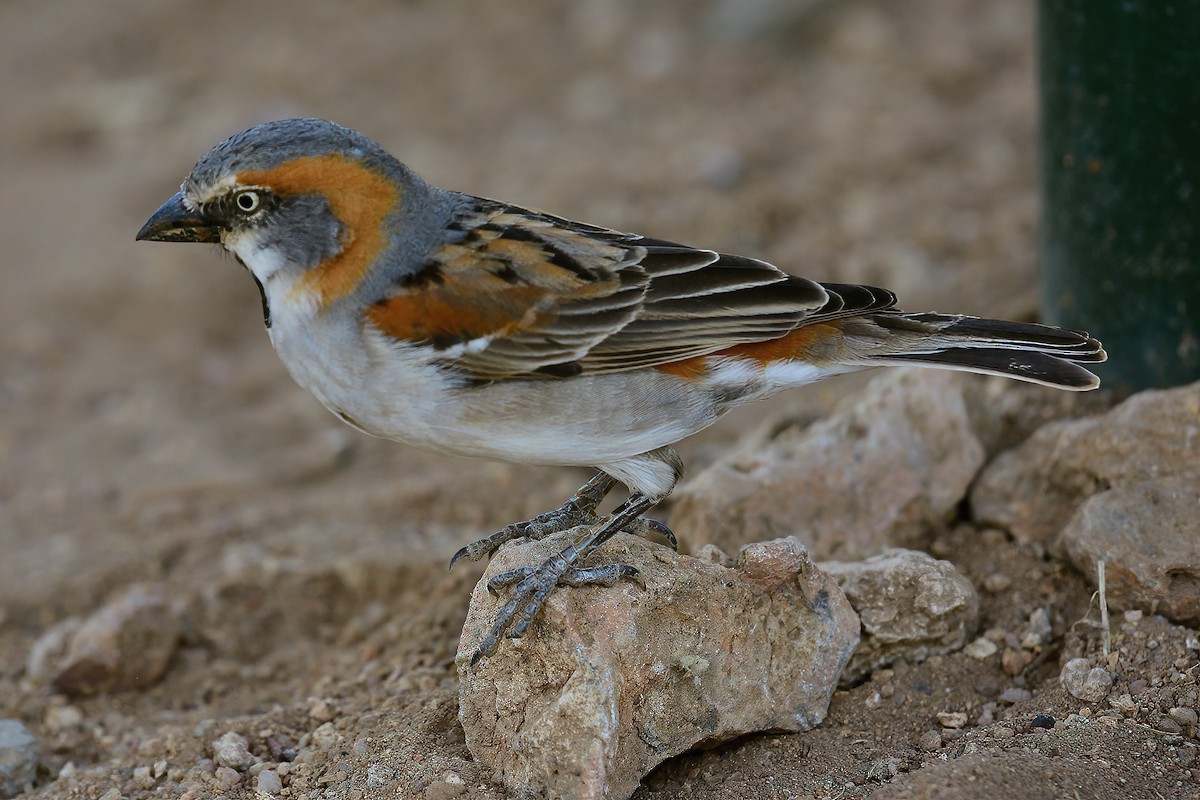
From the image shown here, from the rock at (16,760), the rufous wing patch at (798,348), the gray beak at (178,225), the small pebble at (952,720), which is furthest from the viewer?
the rufous wing patch at (798,348)

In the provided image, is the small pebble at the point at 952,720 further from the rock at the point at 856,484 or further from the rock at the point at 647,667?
the rock at the point at 856,484

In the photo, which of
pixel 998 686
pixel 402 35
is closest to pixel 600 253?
pixel 998 686

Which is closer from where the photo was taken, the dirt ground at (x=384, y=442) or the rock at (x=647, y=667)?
the rock at (x=647, y=667)

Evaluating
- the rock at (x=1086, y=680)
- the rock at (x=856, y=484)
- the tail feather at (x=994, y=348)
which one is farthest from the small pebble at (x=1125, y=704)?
the rock at (x=856, y=484)

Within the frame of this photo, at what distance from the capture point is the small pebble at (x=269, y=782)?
5.11 metres

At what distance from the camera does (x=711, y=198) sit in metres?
10.5

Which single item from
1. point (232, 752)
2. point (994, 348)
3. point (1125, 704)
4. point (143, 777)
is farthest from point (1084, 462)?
point (143, 777)

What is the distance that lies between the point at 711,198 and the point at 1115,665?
606cm

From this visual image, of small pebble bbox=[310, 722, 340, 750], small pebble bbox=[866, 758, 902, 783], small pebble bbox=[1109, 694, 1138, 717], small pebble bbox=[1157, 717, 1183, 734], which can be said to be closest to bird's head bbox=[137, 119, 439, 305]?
small pebble bbox=[310, 722, 340, 750]

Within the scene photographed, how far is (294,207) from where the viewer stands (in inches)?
210

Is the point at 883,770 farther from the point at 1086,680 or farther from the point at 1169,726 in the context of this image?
the point at 1169,726

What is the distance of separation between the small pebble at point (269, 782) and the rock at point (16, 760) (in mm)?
1147

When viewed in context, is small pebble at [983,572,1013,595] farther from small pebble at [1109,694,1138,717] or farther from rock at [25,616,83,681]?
rock at [25,616,83,681]

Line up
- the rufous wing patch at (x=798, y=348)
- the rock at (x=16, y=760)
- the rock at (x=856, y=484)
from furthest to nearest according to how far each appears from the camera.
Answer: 1. the rock at (x=856, y=484)
2. the rufous wing patch at (x=798, y=348)
3. the rock at (x=16, y=760)
